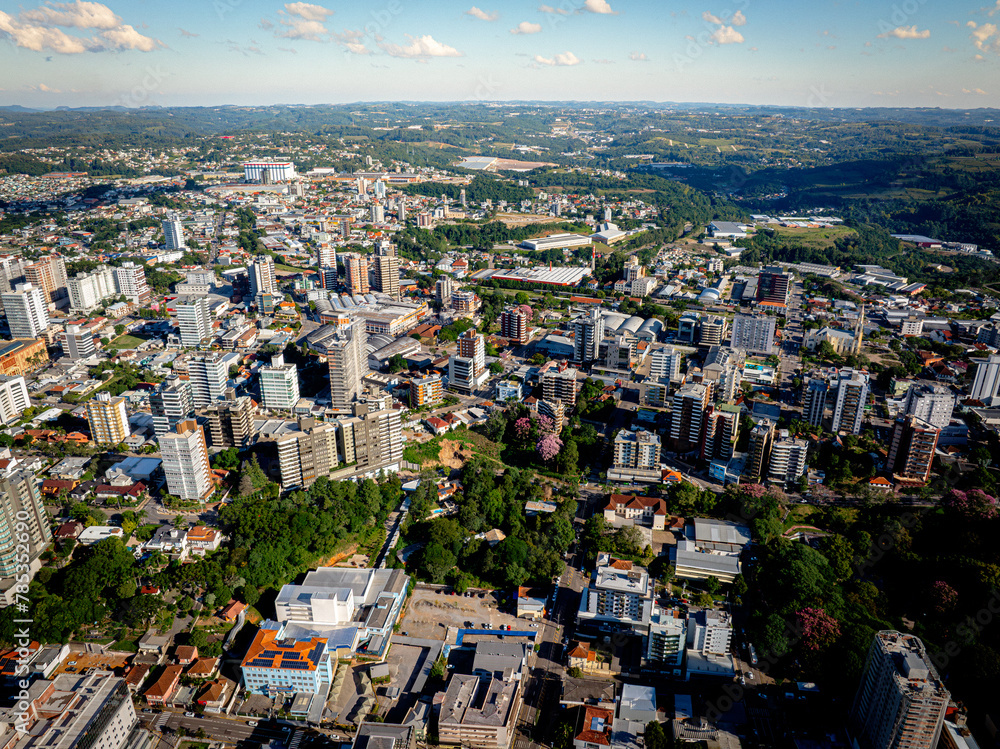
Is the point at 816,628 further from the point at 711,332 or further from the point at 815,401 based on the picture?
the point at 711,332

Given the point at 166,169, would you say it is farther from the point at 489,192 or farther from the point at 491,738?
the point at 491,738

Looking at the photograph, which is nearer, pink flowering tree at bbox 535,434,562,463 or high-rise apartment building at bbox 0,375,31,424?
pink flowering tree at bbox 535,434,562,463

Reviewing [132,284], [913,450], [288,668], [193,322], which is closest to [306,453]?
[288,668]

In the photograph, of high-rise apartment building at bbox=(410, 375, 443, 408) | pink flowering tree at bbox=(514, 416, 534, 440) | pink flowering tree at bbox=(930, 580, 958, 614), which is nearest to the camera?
pink flowering tree at bbox=(930, 580, 958, 614)

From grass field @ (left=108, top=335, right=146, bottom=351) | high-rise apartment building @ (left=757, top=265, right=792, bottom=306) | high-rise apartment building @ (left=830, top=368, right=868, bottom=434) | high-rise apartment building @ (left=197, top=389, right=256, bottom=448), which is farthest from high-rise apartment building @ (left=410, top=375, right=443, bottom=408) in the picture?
high-rise apartment building @ (left=757, top=265, right=792, bottom=306)

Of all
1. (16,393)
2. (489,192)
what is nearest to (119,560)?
(16,393)

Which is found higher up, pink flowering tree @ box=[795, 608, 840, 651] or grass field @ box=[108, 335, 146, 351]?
grass field @ box=[108, 335, 146, 351]

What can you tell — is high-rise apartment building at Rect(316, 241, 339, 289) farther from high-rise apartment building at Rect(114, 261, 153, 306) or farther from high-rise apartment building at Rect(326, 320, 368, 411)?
high-rise apartment building at Rect(326, 320, 368, 411)
